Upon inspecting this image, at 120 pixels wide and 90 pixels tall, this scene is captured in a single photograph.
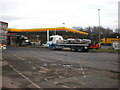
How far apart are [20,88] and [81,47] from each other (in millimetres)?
19669

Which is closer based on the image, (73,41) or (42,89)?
(42,89)

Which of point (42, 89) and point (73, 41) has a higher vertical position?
point (73, 41)

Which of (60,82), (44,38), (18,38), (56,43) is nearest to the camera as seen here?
(60,82)

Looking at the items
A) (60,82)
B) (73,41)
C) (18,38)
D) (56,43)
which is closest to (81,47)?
(73,41)

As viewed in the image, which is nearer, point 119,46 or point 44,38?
point 119,46

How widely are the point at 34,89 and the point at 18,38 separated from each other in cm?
5077

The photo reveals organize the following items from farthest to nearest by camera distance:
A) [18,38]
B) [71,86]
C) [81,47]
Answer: [18,38] < [81,47] < [71,86]

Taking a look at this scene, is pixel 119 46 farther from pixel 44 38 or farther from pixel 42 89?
pixel 44 38

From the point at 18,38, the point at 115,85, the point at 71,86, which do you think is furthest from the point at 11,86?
the point at 18,38

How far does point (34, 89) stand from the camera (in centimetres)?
524

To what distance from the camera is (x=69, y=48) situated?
84.8ft

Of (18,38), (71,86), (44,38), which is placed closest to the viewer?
(71,86)

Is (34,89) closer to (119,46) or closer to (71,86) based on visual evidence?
(71,86)

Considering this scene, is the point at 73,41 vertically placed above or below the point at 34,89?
above
